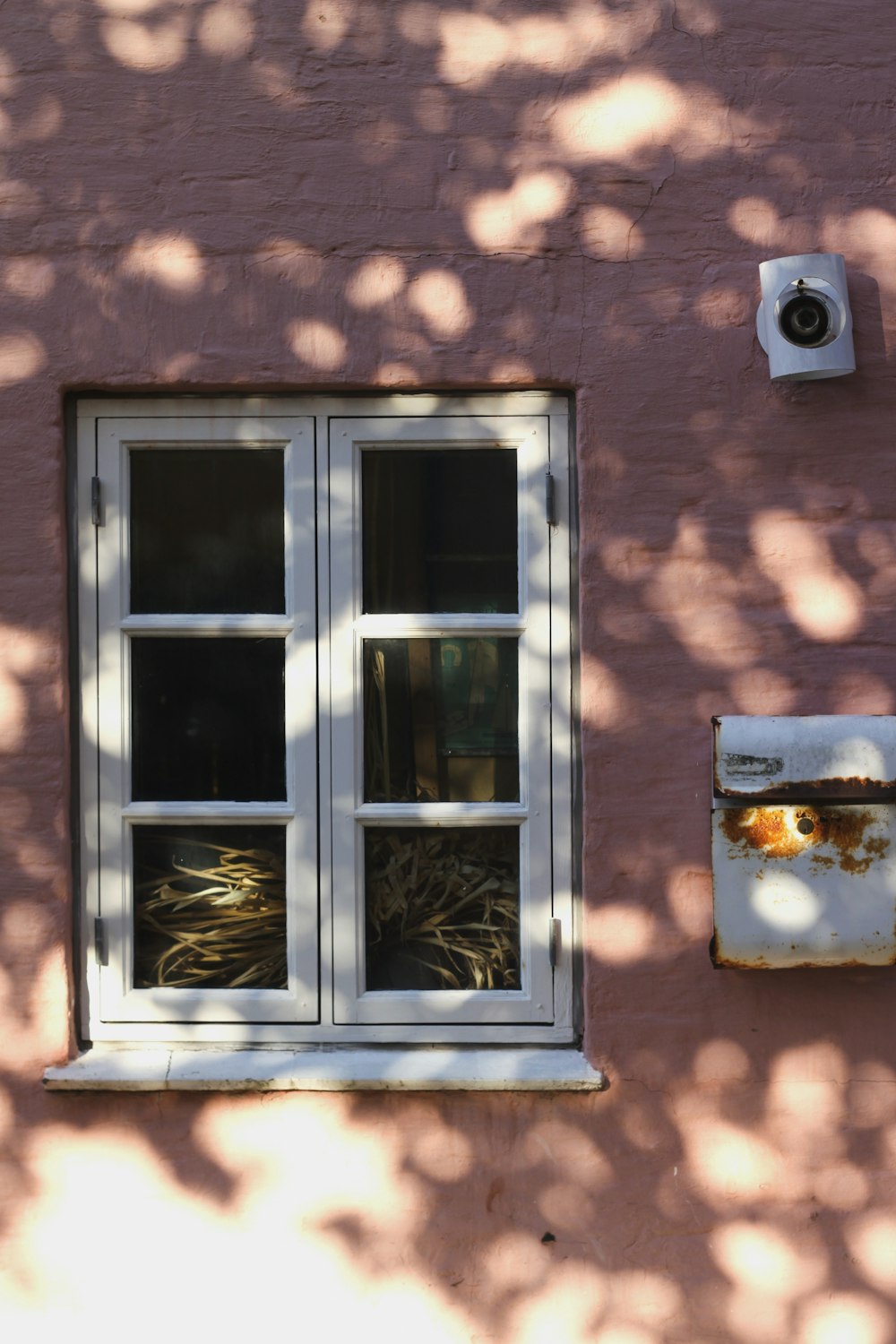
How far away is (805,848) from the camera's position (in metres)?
2.58

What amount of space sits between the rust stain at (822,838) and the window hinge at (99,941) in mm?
1468

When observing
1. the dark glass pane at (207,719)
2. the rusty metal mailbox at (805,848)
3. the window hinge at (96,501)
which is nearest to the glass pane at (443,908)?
the dark glass pane at (207,719)

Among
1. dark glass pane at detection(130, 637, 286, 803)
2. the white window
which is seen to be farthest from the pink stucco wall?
dark glass pane at detection(130, 637, 286, 803)

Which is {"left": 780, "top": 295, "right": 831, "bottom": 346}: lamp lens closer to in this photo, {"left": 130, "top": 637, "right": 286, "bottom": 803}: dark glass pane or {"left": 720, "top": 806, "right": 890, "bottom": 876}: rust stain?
{"left": 720, "top": 806, "right": 890, "bottom": 876}: rust stain

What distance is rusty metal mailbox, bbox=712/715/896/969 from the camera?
2.56 m

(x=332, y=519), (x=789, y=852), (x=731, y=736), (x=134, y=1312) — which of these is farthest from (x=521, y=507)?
(x=134, y=1312)

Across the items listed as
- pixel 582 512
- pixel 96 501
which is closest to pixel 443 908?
pixel 582 512

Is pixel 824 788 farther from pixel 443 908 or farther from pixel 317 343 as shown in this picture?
pixel 317 343

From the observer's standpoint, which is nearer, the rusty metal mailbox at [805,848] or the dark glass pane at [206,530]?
the rusty metal mailbox at [805,848]

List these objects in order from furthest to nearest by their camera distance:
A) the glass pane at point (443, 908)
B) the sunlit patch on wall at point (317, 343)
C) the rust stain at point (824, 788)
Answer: the glass pane at point (443, 908) < the sunlit patch on wall at point (317, 343) < the rust stain at point (824, 788)

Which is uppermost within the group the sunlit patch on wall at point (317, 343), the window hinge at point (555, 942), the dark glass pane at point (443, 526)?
the sunlit patch on wall at point (317, 343)

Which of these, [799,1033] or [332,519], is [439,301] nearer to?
[332,519]

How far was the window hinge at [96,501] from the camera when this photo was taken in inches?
108

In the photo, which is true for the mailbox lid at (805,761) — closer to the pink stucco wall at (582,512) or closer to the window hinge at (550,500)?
the pink stucco wall at (582,512)
